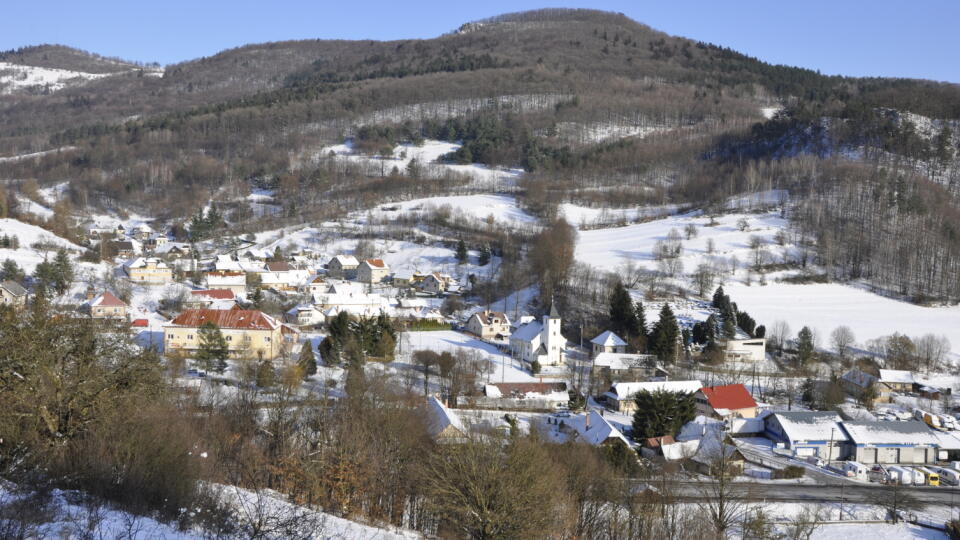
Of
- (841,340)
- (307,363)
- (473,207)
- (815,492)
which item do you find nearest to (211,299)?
(307,363)

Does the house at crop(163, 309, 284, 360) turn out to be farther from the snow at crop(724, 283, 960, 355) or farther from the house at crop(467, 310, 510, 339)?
the snow at crop(724, 283, 960, 355)

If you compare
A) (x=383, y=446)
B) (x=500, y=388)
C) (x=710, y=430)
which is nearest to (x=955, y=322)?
(x=710, y=430)

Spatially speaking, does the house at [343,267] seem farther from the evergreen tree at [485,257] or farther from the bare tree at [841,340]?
the bare tree at [841,340]

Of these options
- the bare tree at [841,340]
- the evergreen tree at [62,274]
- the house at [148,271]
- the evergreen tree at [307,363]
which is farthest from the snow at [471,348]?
the house at [148,271]

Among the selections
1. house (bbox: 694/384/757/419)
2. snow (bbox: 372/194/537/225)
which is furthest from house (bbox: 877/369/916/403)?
snow (bbox: 372/194/537/225)

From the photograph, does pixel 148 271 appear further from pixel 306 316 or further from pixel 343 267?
pixel 306 316
